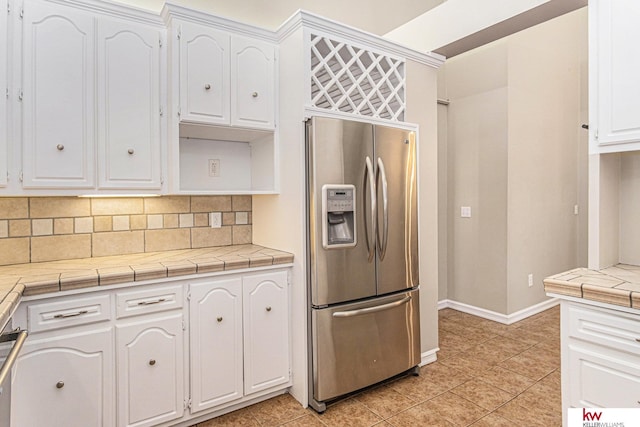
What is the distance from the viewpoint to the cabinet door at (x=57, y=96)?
193 cm

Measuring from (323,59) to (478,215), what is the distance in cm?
253

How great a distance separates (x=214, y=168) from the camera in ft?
9.05

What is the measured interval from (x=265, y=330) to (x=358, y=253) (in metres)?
0.75

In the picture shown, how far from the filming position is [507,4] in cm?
245

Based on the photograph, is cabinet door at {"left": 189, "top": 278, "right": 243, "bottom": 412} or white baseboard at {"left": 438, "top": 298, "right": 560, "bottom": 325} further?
white baseboard at {"left": 438, "top": 298, "right": 560, "bottom": 325}

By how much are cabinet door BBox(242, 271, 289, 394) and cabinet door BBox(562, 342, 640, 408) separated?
5.06 feet

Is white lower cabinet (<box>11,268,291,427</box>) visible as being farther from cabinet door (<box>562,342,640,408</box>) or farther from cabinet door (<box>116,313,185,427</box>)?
cabinet door (<box>562,342,640,408</box>)

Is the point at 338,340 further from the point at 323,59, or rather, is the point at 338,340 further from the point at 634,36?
the point at 634,36

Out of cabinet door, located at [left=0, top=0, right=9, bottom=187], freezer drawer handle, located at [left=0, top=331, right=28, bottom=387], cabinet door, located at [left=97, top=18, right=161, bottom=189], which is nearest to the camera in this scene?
freezer drawer handle, located at [left=0, top=331, right=28, bottom=387]

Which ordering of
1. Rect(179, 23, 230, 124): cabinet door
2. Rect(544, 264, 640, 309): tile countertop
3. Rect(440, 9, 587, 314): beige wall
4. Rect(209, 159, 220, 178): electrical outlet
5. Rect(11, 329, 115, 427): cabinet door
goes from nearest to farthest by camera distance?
1. Rect(544, 264, 640, 309): tile countertop
2. Rect(11, 329, 115, 427): cabinet door
3. Rect(179, 23, 230, 124): cabinet door
4. Rect(209, 159, 220, 178): electrical outlet
5. Rect(440, 9, 587, 314): beige wall

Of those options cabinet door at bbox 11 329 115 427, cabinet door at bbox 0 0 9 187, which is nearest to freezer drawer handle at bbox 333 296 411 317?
cabinet door at bbox 11 329 115 427

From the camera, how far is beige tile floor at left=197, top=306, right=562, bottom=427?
221 centimetres

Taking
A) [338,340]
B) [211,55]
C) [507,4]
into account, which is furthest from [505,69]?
[338,340]

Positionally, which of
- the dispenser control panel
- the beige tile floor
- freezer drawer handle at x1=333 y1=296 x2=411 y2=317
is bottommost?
the beige tile floor
